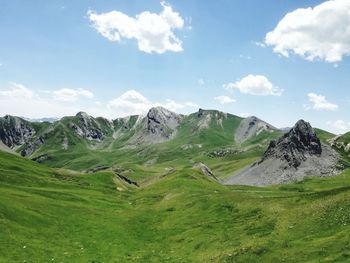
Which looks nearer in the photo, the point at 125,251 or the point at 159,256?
the point at 159,256

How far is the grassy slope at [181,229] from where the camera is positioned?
46281mm

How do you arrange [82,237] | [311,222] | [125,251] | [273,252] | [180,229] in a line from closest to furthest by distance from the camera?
1. [273,252]
2. [311,222]
3. [125,251]
4. [82,237]
5. [180,229]

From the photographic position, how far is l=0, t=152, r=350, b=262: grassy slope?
4628 cm

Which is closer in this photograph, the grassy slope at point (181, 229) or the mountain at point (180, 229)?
the grassy slope at point (181, 229)

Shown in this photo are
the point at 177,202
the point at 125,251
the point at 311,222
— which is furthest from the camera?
the point at 177,202

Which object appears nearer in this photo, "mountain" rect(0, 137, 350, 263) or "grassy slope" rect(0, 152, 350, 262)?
"grassy slope" rect(0, 152, 350, 262)

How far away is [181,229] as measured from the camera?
2778 inches

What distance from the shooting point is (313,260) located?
3834 cm

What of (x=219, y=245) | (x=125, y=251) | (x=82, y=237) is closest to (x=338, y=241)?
(x=219, y=245)

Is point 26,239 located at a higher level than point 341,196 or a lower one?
lower

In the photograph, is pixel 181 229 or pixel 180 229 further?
pixel 180 229

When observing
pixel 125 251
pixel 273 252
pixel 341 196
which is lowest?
pixel 125 251

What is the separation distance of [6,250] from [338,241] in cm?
3642

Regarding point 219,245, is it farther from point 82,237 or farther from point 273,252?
point 82,237
